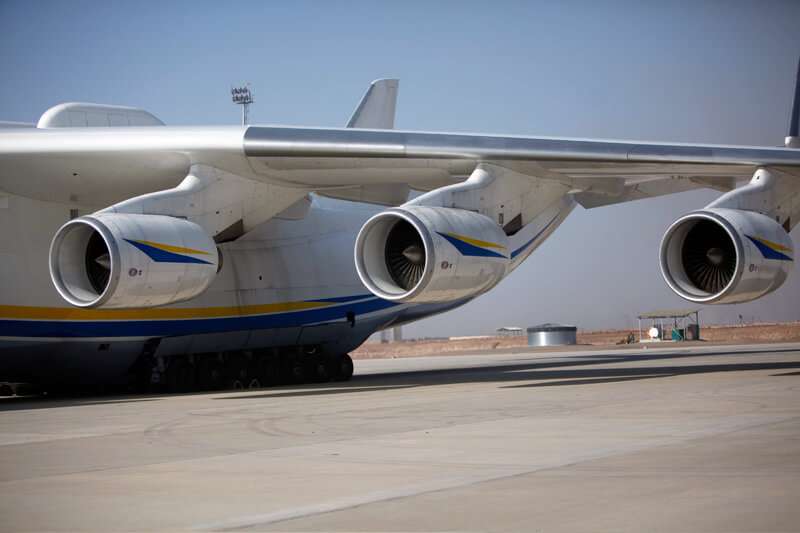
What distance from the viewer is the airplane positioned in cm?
1253

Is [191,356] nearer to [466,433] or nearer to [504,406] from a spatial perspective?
[504,406]

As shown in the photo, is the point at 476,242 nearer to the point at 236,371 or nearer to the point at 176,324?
the point at 176,324

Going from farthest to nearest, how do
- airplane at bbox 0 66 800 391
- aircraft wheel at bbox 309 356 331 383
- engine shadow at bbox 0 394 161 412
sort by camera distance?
aircraft wheel at bbox 309 356 331 383
engine shadow at bbox 0 394 161 412
airplane at bbox 0 66 800 391

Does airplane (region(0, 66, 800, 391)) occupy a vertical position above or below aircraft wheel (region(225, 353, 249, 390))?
above

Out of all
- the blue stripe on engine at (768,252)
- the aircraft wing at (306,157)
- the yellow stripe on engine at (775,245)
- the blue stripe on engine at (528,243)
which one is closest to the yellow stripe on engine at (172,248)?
the aircraft wing at (306,157)

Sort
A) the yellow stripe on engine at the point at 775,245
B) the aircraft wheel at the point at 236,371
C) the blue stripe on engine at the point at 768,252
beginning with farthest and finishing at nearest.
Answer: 1. the aircraft wheel at the point at 236,371
2. the yellow stripe on engine at the point at 775,245
3. the blue stripe on engine at the point at 768,252

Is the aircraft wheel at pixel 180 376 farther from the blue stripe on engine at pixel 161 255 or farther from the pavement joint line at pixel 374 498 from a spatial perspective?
the pavement joint line at pixel 374 498

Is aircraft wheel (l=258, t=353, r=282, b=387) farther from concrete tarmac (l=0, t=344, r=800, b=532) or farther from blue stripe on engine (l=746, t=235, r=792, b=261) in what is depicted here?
blue stripe on engine (l=746, t=235, r=792, b=261)

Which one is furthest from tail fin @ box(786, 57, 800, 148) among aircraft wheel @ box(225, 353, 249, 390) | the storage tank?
the storage tank

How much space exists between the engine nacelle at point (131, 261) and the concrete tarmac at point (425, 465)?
1460 mm

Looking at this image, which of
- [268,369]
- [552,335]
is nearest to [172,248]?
[268,369]

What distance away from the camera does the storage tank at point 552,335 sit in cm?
3900

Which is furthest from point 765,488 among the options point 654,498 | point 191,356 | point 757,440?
point 191,356

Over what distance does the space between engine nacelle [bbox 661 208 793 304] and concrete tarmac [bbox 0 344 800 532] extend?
202 cm
